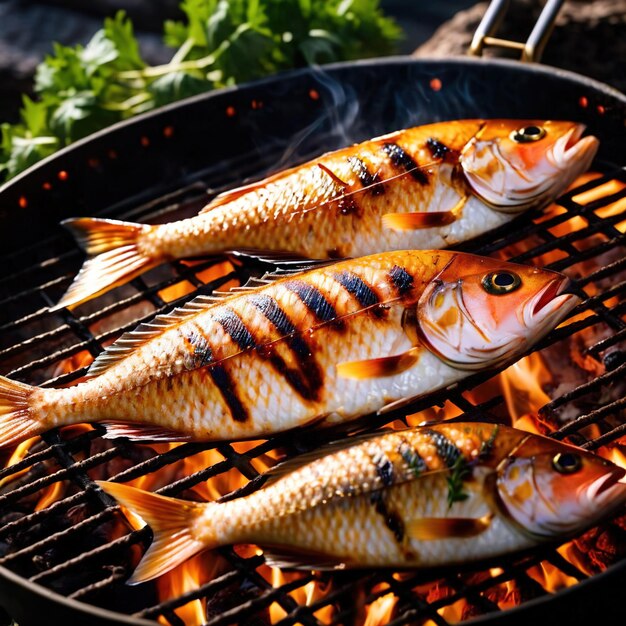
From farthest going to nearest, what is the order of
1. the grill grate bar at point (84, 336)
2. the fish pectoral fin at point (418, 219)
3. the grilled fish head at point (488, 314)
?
the fish pectoral fin at point (418, 219) < the grill grate bar at point (84, 336) < the grilled fish head at point (488, 314)

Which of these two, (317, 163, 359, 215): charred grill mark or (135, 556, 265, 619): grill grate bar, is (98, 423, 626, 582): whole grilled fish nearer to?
(135, 556, 265, 619): grill grate bar

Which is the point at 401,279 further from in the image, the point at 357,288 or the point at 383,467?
the point at 383,467

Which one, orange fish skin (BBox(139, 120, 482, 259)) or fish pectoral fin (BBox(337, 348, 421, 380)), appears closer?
fish pectoral fin (BBox(337, 348, 421, 380))

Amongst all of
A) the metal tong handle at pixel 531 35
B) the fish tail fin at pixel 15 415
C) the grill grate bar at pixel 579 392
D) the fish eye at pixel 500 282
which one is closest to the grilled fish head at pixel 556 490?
the grill grate bar at pixel 579 392

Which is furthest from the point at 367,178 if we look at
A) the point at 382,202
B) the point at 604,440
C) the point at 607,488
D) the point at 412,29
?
the point at 412,29

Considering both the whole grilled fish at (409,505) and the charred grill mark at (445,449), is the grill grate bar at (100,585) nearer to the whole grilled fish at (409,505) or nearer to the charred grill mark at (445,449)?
the whole grilled fish at (409,505)

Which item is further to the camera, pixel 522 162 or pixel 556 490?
pixel 522 162

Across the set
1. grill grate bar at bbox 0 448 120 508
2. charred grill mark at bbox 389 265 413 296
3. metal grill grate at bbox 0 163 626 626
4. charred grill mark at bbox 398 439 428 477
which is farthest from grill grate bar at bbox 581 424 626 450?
grill grate bar at bbox 0 448 120 508
